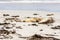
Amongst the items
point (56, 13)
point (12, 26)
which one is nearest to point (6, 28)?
point (12, 26)

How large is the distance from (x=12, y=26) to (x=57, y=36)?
70 cm

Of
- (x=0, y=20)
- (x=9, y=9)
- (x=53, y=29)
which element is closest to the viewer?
(x=53, y=29)

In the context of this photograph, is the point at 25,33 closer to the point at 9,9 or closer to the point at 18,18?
the point at 18,18

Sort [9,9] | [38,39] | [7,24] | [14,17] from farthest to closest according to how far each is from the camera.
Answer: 1. [9,9]
2. [14,17]
3. [7,24]
4. [38,39]

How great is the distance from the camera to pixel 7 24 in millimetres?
3475

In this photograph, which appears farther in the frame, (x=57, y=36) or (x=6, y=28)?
(x=6, y=28)

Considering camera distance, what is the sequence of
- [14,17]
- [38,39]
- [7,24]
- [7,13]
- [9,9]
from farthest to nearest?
[9,9]
[7,13]
[14,17]
[7,24]
[38,39]

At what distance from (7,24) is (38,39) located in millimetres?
828

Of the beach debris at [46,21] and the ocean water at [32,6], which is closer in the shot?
the beach debris at [46,21]

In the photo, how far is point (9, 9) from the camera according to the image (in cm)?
482

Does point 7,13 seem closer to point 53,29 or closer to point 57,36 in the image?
point 53,29

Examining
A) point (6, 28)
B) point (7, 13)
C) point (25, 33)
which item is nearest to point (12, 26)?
point (6, 28)

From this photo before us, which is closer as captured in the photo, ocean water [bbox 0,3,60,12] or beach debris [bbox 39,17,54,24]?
beach debris [bbox 39,17,54,24]

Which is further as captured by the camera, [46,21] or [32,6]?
[32,6]
